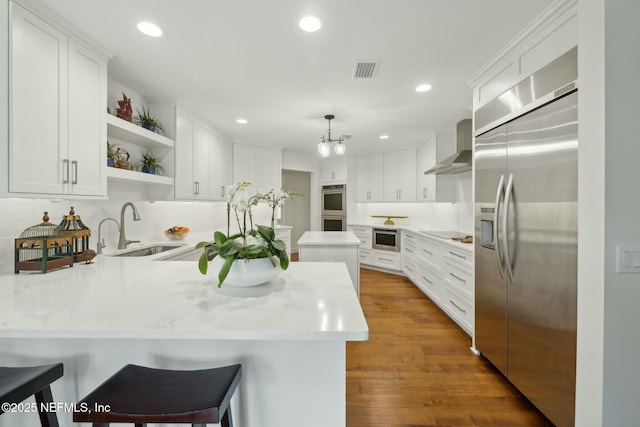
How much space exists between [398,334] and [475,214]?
146 cm

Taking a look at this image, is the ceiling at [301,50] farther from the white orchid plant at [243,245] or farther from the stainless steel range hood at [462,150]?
the white orchid plant at [243,245]

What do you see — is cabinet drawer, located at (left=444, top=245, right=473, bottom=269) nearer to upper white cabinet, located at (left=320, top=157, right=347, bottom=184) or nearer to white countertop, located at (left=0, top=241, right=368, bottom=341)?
white countertop, located at (left=0, top=241, right=368, bottom=341)

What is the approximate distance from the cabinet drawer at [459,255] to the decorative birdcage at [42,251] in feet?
10.5

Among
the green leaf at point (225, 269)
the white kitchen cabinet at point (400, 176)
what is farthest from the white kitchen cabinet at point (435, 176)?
the green leaf at point (225, 269)

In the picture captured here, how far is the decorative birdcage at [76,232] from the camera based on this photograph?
1870mm

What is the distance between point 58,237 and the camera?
68.0 inches

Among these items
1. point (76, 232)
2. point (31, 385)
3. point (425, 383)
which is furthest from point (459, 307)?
point (76, 232)

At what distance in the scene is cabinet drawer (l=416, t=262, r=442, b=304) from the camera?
372 cm

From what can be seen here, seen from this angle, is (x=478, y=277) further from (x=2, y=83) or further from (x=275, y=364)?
(x=2, y=83)

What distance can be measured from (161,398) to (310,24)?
2079 millimetres

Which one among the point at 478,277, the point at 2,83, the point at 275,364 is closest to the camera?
the point at 275,364

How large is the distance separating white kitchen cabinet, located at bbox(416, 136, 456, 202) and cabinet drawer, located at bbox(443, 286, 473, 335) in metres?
1.89

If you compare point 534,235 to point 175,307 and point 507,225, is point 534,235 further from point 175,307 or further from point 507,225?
point 175,307

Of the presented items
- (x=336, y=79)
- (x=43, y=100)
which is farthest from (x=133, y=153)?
(x=336, y=79)
